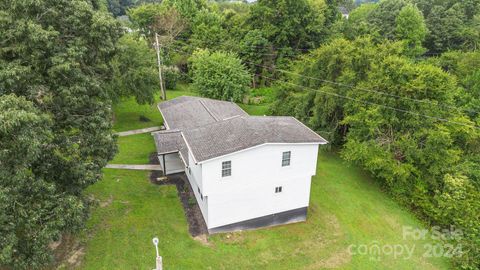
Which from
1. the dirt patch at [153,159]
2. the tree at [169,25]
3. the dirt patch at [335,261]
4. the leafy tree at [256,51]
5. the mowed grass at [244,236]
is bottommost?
the dirt patch at [335,261]

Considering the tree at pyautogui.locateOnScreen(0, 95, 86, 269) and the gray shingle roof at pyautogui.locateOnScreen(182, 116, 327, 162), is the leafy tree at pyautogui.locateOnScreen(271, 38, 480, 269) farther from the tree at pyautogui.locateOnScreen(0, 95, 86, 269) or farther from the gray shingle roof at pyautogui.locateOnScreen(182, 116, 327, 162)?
the tree at pyautogui.locateOnScreen(0, 95, 86, 269)

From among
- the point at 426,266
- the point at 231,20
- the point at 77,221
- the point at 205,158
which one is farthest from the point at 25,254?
the point at 231,20

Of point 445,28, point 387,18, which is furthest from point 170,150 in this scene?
point 445,28

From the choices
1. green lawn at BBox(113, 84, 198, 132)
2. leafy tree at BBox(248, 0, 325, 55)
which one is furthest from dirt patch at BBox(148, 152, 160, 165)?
leafy tree at BBox(248, 0, 325, 55)

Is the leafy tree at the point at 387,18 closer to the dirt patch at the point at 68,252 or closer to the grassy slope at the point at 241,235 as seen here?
the grassy slope at the point at 241,235

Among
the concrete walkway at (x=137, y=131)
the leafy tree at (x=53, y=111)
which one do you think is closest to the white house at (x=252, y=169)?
the leafy tree at (x=53, y=111)

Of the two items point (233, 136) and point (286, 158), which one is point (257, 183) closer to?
point (286, 158)

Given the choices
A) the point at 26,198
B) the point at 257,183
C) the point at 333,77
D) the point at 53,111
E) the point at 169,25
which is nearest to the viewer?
the point at 26,198

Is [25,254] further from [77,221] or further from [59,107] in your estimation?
[59,107]
